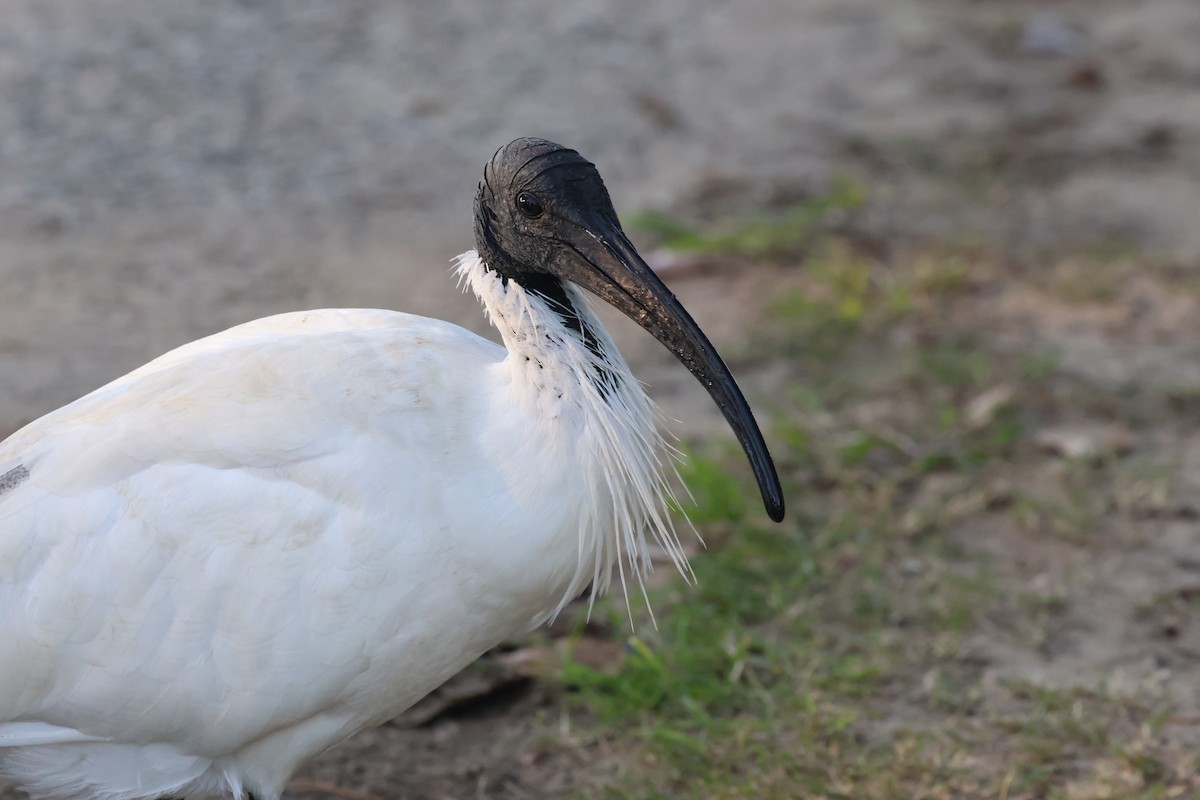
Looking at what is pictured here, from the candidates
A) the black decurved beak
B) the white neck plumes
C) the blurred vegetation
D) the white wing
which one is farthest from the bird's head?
the blurred vegetation

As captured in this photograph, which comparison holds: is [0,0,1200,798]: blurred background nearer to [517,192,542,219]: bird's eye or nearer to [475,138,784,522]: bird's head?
[475,138,784,522]: bird's head

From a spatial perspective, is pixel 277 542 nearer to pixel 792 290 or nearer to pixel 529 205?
pixel 529 205

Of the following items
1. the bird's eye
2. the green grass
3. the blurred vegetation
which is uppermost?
the blurred vegetation

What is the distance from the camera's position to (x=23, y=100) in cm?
720

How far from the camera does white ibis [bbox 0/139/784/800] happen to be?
3000 millimetres

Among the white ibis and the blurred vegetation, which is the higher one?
the blurred vegetation

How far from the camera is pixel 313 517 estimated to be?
2996 mm

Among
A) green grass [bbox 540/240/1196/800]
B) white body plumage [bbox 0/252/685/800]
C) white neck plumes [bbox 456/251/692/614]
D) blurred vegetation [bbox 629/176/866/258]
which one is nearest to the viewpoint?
white body plumage [bbox 0/252/685/800]

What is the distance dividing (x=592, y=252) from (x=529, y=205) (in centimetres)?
18

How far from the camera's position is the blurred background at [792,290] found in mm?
3957

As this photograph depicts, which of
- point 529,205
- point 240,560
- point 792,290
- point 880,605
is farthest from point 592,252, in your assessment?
point 792,290

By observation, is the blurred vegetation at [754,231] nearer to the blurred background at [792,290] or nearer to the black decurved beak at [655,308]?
the blurred background at [792,290]

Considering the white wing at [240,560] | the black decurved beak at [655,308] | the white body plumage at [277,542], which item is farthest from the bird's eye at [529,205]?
the white wing at [240,560]

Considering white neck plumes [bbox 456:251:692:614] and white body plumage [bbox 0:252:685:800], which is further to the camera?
white neck plumes [bbox 456:251:692:614]
